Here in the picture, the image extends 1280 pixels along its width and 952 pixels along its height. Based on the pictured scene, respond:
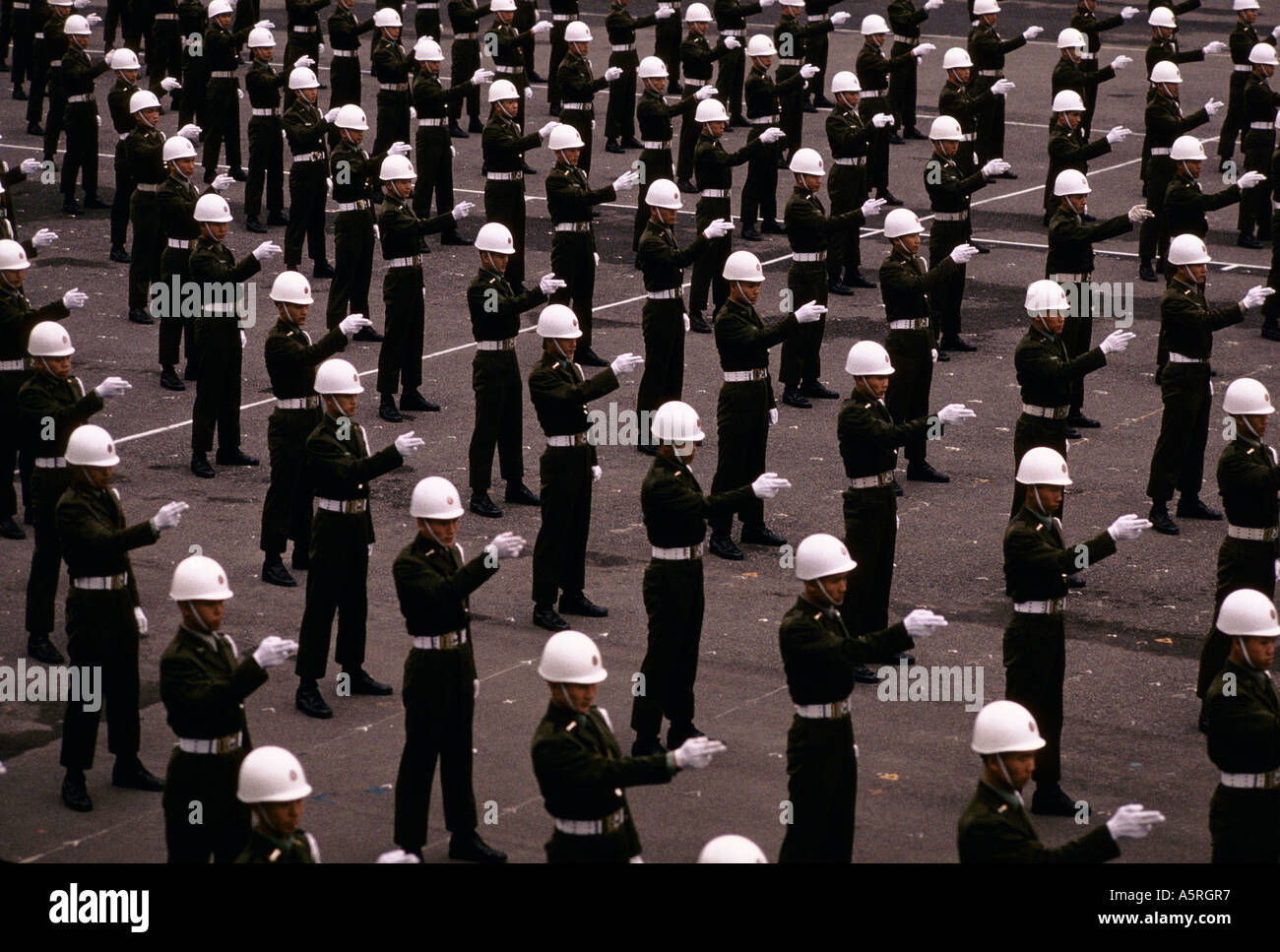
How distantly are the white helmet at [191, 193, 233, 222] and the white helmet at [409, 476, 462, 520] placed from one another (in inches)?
272

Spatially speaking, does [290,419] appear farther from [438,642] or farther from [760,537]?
[438,642]

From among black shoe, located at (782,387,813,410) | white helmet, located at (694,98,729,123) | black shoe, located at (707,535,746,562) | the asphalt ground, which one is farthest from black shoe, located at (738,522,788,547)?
white helmet, located at (694,98,729,123)

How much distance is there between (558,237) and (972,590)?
6.99 m

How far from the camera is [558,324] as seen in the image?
14.9m

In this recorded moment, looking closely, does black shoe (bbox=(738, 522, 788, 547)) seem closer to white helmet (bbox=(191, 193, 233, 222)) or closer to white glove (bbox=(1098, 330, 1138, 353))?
white glove (bbox=(1098, 330, 1138, 353))

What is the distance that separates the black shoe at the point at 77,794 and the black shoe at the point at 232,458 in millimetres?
6253

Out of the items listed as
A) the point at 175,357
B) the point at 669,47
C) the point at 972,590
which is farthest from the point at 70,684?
the point at 669,47

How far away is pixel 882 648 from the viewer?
10633 millimetres

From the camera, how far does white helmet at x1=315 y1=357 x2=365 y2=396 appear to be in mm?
13656

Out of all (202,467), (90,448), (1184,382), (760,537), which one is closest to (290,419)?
(202,467)

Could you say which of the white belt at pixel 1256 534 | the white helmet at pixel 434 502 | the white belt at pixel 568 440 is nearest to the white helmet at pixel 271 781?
the white helmet at pixel 434 502

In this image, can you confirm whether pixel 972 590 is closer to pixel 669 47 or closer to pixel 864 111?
pixel 864 111

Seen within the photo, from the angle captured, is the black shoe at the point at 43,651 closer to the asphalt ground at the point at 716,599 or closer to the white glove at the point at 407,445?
the asphalt ground at the point at 716,599
